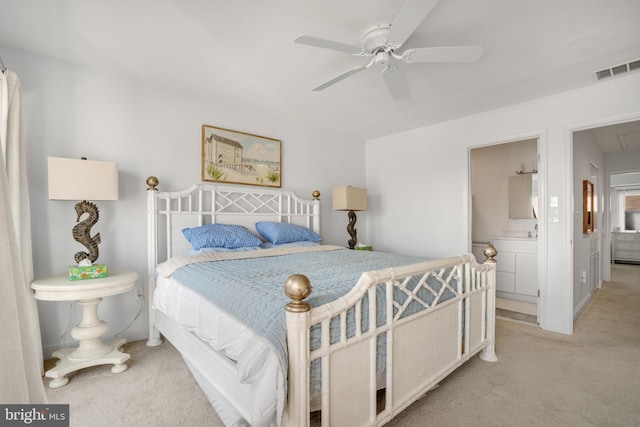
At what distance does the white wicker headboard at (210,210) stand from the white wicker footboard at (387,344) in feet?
7.00

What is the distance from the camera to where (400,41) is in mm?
1826

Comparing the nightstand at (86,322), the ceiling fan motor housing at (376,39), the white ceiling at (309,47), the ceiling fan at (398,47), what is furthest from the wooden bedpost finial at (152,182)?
the ceiling fan motor housing at (376,39)

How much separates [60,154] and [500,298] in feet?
17.3

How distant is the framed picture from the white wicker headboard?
11cm

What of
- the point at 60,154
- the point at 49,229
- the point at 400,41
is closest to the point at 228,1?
the point at 400,41

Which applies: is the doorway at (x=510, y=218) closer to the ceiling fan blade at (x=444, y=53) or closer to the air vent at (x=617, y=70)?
the air vent at (x=617, y=70)

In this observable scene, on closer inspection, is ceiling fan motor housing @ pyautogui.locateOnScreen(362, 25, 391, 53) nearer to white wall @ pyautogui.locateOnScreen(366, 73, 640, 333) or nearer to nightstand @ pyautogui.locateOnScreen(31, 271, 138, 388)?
white wall @ pyautogui.locateOnScreen(366, 73, 640, 333)

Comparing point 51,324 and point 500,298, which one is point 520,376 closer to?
point 500,298

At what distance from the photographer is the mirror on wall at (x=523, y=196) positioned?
447 centimetres

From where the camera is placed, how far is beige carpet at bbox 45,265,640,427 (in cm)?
166

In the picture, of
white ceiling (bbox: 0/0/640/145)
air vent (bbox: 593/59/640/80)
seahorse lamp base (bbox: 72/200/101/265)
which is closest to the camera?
white ceiling (bbox: 0/0/640/145)

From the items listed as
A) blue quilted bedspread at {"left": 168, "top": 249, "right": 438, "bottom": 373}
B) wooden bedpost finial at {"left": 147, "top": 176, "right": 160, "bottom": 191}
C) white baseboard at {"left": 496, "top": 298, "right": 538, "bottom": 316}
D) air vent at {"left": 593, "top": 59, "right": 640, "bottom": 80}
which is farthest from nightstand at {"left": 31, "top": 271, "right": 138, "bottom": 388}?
air vent at {"left": 593, "top": 59, "right": 640, "bottom": 80}

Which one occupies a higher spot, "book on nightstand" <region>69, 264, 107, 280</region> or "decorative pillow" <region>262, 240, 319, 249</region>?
"decorative pillow" <region>262, 240, 319, 249</region>

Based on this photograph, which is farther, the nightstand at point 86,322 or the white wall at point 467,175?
the white wall at point 467,175
